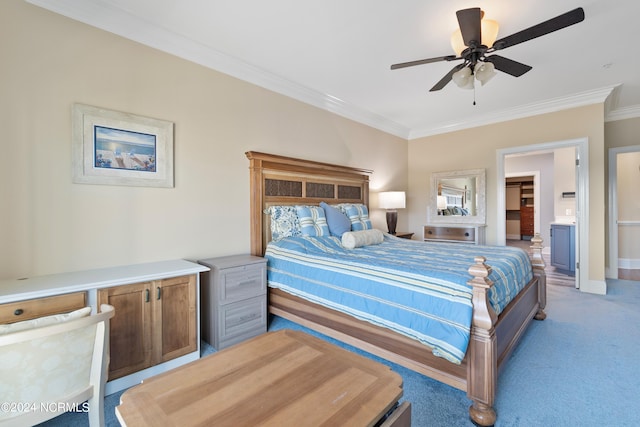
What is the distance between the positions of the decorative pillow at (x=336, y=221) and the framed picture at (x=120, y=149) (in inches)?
67.9

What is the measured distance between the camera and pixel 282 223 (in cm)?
314

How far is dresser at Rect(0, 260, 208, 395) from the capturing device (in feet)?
5.25

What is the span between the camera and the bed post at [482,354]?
1561 millimetres

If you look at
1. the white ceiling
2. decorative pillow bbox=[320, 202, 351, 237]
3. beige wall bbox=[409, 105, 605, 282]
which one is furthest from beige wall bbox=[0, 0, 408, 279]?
beige wall bbox=[409, 105, 605, 282]

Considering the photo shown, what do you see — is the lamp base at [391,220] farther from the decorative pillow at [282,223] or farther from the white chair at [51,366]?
the white chair at [51,366]

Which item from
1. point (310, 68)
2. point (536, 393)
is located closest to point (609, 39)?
→ point (310, 68)

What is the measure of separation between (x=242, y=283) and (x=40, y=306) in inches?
50.9

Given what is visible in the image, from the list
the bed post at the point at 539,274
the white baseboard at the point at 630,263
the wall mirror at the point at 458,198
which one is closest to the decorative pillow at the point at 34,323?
the bed post at the point at 539,274

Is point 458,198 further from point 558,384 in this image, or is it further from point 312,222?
point 558,384

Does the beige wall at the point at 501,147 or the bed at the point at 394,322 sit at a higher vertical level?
the beige wall at the point at 501,147

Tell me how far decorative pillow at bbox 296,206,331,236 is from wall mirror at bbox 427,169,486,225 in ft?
9.44

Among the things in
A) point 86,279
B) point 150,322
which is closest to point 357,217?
point 150,322

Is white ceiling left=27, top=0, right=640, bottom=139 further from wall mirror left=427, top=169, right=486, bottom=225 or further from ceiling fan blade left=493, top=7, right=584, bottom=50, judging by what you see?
wall mirror left=427, top=169, right=486, bottom=225

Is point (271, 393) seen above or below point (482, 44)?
below
